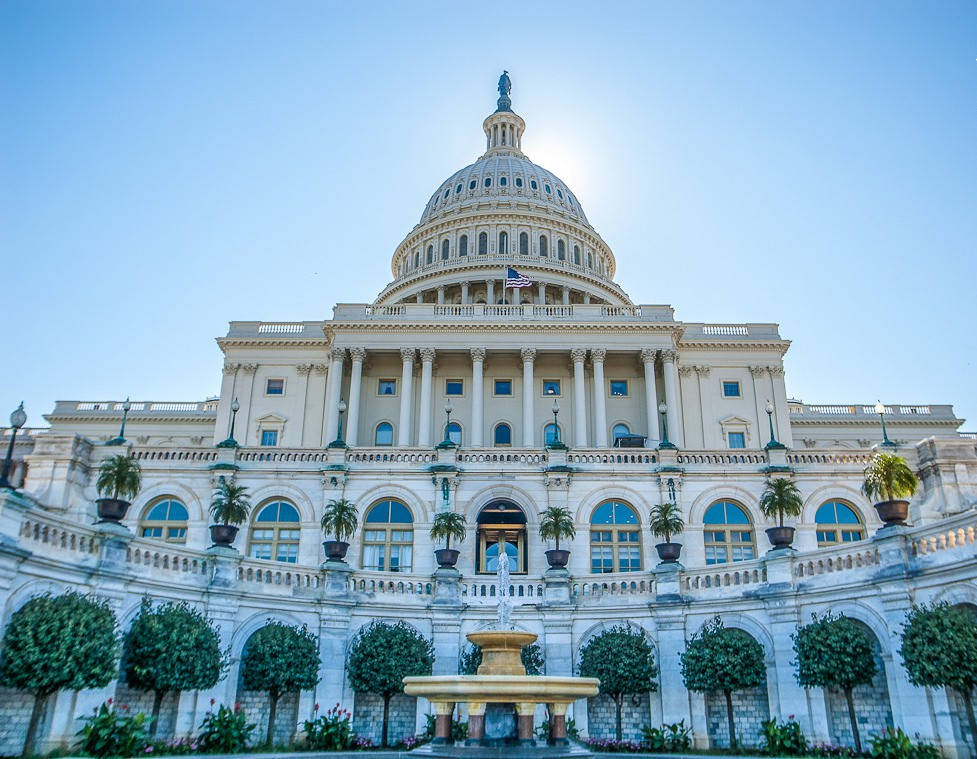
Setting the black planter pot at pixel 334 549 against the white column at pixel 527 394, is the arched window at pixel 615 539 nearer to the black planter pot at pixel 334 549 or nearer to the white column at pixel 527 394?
the black planter pot at pixel 334 549

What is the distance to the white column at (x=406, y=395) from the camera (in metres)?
70.9

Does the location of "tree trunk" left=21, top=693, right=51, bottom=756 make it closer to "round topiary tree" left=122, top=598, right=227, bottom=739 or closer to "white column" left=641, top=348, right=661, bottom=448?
"round topiary tree" left=122, top=598, right=227, bottom=739

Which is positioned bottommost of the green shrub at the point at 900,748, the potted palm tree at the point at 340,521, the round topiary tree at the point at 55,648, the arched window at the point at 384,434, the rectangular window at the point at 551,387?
the green shrub at the point at 900,748

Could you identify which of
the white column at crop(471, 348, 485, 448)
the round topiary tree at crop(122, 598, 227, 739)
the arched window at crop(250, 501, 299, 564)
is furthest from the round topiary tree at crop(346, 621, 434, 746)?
the white column at crop(471, 348, 485, 448)

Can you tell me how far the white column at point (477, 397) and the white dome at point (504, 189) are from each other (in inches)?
1673

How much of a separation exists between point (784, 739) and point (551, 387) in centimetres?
5091

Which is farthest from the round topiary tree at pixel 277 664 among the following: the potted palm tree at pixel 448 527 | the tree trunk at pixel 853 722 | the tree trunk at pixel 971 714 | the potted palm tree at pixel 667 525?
the tree trunk at pixel 971 714

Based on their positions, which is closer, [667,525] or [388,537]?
[667,525]

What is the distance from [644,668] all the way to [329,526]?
15201 millimetres

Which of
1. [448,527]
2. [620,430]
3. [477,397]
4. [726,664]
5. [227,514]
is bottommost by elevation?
[726,664]

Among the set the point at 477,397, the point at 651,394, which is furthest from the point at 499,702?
the point at 651,394

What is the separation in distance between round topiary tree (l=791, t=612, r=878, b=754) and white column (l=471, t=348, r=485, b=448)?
44.2 metres

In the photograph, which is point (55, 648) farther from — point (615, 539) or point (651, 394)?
point (651, 394)

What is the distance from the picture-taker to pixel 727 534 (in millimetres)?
43000
